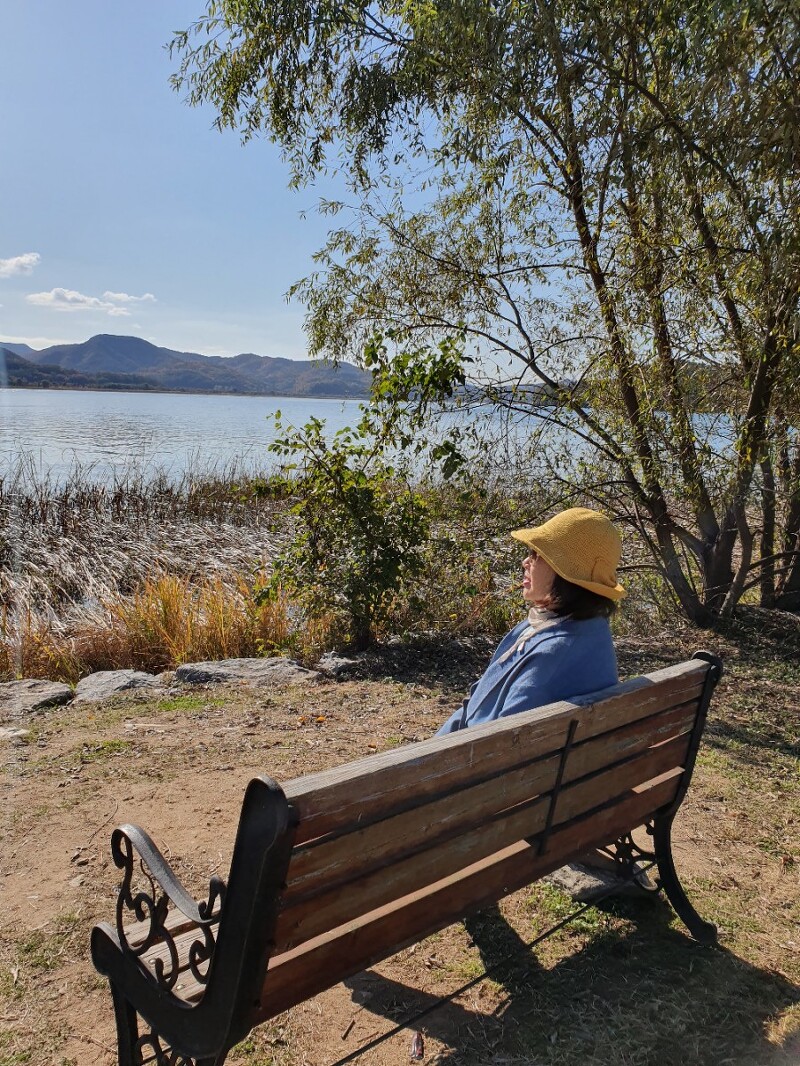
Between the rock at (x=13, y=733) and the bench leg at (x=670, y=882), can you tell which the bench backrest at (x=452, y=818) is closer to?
the bench leg at (x=670, y=882)

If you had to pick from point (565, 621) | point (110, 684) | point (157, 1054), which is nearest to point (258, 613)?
point (110, 684)

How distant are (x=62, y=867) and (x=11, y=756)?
142cm

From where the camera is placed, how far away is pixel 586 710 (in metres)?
2.19

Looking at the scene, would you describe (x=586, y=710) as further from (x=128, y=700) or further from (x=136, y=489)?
(x=136, y=489)

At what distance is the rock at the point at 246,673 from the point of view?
19.2 ft

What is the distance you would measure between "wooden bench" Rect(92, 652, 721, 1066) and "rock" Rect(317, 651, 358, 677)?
370 centimetres

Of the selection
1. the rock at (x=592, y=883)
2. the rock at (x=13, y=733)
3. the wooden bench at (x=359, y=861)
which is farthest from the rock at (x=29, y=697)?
the rock at (x=592, y=883)

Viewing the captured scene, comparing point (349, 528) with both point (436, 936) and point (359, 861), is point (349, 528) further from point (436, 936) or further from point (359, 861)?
point (359, 861)

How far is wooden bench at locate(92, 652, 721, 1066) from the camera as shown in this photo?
155 cm

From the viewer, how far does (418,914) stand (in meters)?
1.96

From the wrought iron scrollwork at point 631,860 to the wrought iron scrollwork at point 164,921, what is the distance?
1545mm

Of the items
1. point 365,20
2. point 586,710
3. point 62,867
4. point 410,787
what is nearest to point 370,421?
point 365,20

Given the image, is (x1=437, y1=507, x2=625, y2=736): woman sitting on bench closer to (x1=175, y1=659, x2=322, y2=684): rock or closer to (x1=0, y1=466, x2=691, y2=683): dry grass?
(x1=175, y1=659, x2=322, y2=684): rock

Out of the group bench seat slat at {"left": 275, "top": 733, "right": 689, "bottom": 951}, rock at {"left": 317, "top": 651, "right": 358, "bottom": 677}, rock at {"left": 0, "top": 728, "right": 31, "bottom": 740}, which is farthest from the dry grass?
bench seat slat at {"left": 275, "top": 733, "right": 689, "bottom": 951}
